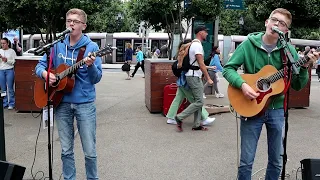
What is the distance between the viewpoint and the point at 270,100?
3.49 metres

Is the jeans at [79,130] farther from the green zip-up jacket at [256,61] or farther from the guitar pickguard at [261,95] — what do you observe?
the guitar pickguard at [261,95]

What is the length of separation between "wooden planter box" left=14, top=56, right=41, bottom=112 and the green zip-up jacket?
5719 millimetres

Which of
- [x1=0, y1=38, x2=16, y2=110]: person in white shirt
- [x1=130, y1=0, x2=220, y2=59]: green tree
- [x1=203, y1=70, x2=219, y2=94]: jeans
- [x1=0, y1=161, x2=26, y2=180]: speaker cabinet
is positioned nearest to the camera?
[x1=0, y1=161, x2=26, y2=180]: speaker cabinet

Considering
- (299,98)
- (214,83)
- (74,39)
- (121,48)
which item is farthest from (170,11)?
(121,48)

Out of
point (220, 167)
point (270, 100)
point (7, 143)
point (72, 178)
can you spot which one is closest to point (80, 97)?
point (72, 178)

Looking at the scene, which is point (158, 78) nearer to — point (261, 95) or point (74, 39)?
point (74, 39)

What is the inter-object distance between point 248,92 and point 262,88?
0.21 metres

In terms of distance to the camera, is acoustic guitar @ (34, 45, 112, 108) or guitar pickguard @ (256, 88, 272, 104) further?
acoustic guitar @ (34, 45, 112, 108)

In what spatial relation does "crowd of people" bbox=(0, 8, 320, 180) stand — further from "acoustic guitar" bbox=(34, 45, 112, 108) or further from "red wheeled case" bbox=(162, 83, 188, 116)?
"red wheeled case" bbox=(162, 83, 188, 116)

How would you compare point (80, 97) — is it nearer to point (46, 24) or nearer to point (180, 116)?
point (180, 116)

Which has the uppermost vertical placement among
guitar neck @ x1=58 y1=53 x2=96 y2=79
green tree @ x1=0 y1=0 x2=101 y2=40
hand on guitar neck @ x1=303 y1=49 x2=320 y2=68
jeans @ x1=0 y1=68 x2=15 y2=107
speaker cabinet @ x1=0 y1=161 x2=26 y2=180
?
green tree @ x1=0 y1=0 x2=101 y2=40

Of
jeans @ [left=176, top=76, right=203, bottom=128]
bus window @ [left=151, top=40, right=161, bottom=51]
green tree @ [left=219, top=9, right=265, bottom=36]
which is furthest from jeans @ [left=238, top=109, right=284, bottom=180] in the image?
green tree @ [left=219, top=9, right=265, bottom=36]

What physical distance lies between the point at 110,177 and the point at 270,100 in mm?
2194

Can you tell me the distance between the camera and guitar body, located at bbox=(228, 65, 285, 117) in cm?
346
